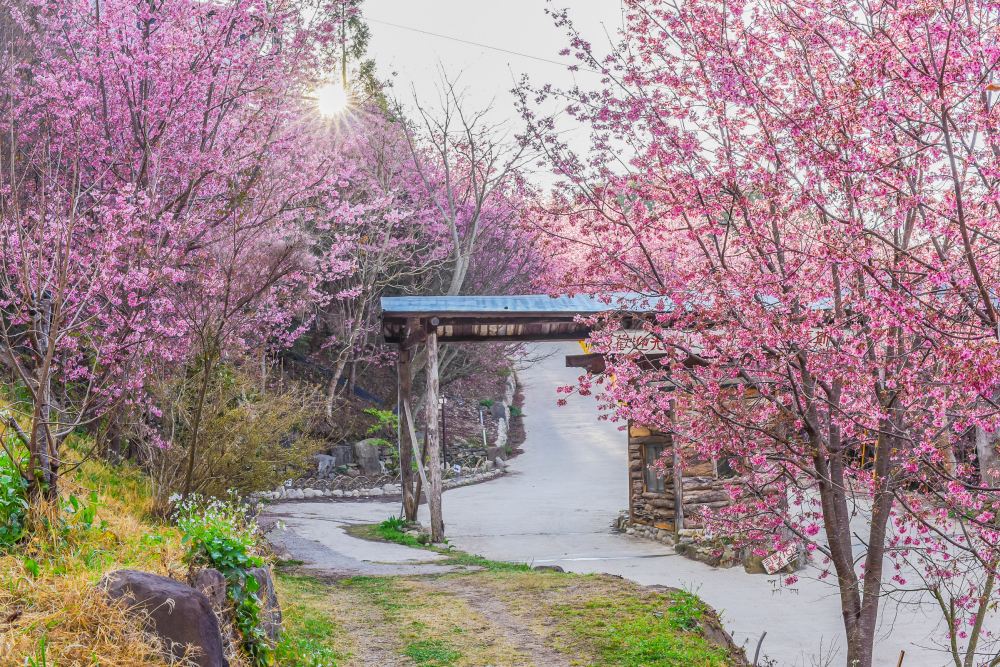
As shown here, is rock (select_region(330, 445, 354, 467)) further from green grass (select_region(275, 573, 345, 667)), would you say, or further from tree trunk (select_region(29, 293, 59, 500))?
tree trunk (select_region(29, 293, 59, 500))

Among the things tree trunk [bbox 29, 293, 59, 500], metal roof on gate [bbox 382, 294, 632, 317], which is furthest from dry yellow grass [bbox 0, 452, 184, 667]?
metal roof on gate [bbox 382, 294, 632, 317]

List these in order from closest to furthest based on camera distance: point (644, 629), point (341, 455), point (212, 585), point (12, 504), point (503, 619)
A: point (12, 504) → point (212, 585) → point (644, 629) → point (503, 619) → point (341, 455)

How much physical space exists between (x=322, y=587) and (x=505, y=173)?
13.3 meters

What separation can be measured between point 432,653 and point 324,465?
597 inches

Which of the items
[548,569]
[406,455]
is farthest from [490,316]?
[548,569]

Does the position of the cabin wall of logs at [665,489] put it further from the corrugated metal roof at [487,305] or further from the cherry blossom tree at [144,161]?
the cherry blossom tree at [144,161]

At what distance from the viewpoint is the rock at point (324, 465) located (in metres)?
20.8

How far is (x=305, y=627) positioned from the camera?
661 cm

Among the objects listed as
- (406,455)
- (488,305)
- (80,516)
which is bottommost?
(406,455)

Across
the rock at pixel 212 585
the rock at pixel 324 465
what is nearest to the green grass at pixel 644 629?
the rock at pixel 212 585

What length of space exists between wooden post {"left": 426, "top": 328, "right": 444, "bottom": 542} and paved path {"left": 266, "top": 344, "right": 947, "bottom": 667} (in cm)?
49

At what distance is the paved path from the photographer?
26.4 feet

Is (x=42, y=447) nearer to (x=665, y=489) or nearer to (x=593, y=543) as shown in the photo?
(x=593, y=543)

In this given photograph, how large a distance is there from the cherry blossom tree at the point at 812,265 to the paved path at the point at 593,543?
1.04 meters
